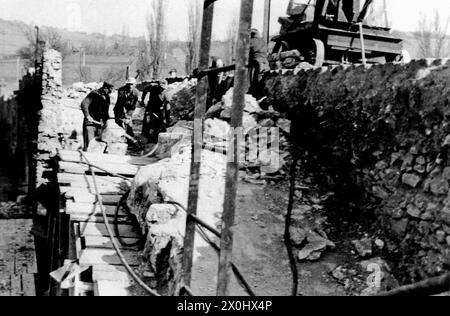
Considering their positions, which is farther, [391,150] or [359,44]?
[359,44]

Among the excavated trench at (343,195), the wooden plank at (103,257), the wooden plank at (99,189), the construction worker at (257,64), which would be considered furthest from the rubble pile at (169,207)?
the construction worker at (257,64)

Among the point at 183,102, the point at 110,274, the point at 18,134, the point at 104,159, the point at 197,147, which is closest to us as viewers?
the point at 197,147

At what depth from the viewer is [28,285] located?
8.16 metres

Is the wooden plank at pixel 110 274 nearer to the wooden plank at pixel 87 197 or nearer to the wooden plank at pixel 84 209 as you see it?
the wooden plank at pixel 84 209

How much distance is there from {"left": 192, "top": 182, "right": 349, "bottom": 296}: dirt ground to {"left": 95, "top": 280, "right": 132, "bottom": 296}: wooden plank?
0.60 meters

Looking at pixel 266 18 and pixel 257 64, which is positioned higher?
pixel 266 18

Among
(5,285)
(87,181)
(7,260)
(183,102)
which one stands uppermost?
(183,102)

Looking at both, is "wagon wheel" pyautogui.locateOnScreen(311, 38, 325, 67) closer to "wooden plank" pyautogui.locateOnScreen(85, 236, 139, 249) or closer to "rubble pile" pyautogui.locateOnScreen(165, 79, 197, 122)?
"rubble pile" pyautogui.locateOnScreen(165, 79, 197, 122)

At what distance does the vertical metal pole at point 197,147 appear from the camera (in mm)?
3270

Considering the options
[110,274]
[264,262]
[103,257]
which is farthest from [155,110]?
[264,262]

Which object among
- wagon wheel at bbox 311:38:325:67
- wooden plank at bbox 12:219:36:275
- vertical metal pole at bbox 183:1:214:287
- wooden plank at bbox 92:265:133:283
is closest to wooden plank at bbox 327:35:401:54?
wagon wheel at bbox 311:38:325:67

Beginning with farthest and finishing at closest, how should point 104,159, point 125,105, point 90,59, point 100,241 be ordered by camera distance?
point 90,59, point 125,105, point 104,159, point 100,241

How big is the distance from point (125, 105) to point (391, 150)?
731 cm

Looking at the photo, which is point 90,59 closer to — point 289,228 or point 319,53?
point 319,53
